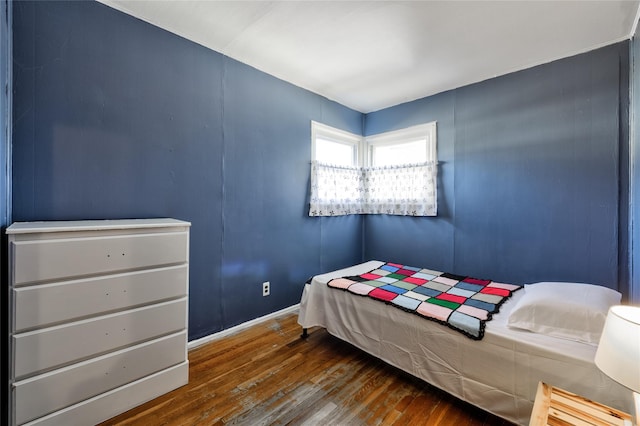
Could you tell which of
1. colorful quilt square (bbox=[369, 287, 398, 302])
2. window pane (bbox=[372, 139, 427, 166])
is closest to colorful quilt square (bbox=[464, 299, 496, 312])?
colorful quilt square (bbox=[369, 287, 398, 302])

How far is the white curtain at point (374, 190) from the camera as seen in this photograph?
3.19 metres

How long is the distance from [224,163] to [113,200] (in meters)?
0.89

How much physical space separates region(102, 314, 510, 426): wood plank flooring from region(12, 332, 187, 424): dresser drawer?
21 centimetres

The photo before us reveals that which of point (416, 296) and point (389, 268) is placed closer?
point (416, 296)

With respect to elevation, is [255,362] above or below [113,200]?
below

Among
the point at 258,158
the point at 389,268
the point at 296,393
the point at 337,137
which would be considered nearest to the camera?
the point at 296,393

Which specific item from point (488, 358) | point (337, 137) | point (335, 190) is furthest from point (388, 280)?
point (337, 137)

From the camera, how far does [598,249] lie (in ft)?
7.27

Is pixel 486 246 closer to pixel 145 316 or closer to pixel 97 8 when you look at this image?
pixel 145 316

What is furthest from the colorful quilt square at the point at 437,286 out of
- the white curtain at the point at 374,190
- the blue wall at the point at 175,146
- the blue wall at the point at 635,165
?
the blue wall at the point at 175,146

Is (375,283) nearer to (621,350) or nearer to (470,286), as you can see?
(470,286)

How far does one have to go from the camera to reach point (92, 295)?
1492mm

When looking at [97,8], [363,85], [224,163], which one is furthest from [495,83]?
[97,8]

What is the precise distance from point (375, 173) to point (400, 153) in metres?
0.42
